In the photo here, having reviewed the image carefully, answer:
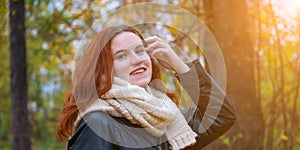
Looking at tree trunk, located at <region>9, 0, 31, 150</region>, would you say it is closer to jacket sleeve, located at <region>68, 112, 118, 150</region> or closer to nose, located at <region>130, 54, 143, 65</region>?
nose, located at <region>130, 54, 143, 65</region>

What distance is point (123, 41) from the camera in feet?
6.19

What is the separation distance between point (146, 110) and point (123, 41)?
0.27 m

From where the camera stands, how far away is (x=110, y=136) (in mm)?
1679

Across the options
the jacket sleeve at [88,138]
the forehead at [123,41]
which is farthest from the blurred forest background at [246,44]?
the jacket sleeve at [88,138]

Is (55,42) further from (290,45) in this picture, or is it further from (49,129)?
(49,129)

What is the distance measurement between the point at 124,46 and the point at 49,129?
1268 centimetres

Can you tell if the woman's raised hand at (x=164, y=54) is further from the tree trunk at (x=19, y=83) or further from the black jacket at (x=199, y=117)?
the tree trunk at (x=19, y=83)

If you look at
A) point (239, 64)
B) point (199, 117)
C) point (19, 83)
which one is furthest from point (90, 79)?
point (19, 83)

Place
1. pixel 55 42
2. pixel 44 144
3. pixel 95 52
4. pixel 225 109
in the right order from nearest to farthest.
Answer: pixel 95 52
pixel 225 109
pixel 55 42
pixel 44 144

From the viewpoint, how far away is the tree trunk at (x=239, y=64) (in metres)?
4.11

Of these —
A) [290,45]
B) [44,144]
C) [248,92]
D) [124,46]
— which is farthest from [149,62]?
[44,144]

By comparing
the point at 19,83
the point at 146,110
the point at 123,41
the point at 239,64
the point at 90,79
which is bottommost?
the point at 19,83

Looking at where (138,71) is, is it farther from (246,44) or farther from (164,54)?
(246,44)

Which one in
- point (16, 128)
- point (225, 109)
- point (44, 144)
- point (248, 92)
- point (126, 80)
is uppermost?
point (126, 80)
